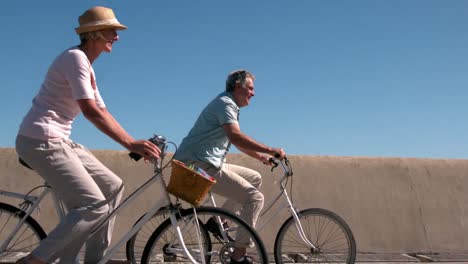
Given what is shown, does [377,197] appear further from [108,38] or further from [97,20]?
[97,20]

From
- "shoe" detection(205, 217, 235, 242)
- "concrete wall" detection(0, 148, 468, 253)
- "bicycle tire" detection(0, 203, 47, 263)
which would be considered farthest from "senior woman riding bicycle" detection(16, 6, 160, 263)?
"concrete wall" detection(0, 148, 468, 253)

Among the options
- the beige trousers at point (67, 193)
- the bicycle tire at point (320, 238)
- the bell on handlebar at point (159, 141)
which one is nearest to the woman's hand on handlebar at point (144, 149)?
the bell on handlebar at point (159, 141)

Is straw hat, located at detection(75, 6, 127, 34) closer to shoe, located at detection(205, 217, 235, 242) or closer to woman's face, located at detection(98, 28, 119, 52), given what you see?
woman's face, located at detection(98, 28, 119, 52)

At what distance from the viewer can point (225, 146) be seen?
16.4 feet

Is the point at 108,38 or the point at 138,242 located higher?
the point at 108,38

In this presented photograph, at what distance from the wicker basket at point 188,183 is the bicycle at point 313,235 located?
4.61ft

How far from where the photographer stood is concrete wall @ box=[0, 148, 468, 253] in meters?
6.47

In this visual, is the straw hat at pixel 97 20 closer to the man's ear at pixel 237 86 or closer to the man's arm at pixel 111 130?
the man's arm at pixel 111 130

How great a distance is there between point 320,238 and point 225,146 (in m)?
1.07

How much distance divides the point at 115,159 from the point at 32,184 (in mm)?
857

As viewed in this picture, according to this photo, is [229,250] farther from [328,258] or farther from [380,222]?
[380,222]

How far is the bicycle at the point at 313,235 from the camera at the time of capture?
16.3 feet

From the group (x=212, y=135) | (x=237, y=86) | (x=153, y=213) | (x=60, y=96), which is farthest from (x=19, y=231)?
(x=237, y=86)

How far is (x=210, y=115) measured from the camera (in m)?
4.88
